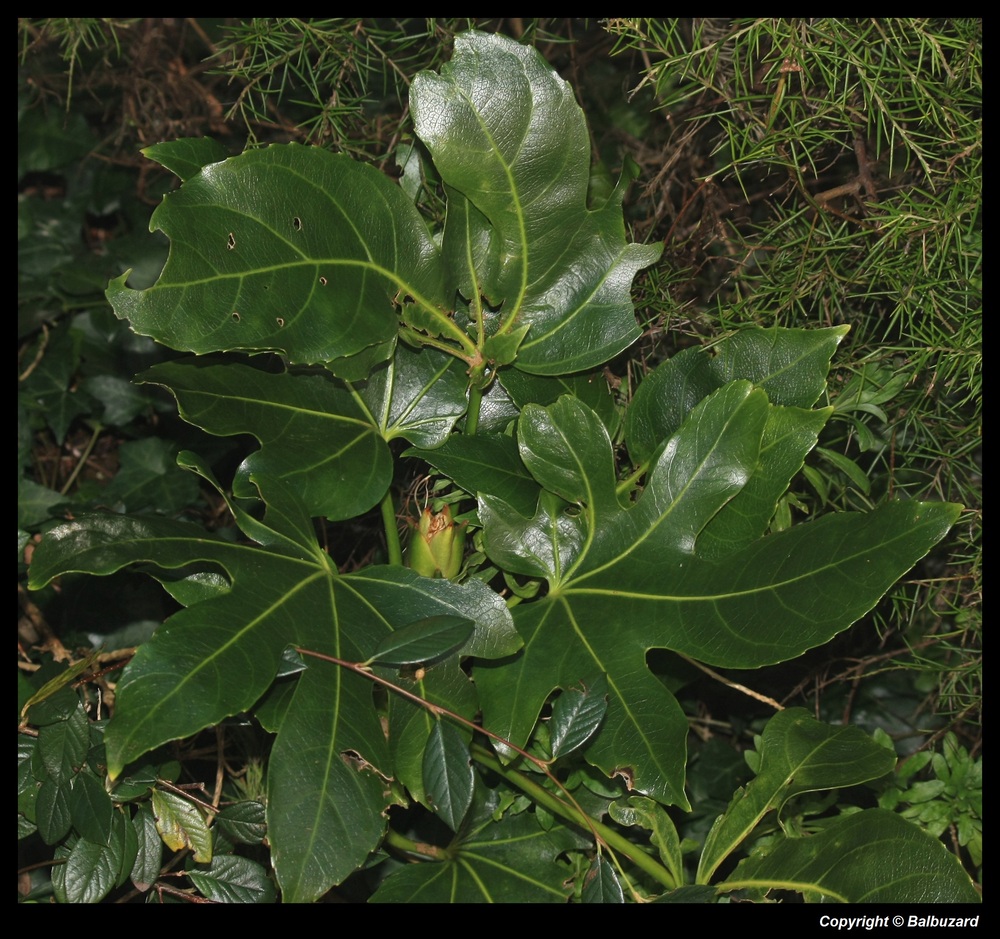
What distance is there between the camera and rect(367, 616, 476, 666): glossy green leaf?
0.79m

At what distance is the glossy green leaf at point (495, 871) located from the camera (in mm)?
870

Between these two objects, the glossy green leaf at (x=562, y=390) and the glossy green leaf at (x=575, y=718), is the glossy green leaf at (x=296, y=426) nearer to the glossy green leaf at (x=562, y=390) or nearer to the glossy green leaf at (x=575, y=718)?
the glossy green leaf at (x=562, y=390)

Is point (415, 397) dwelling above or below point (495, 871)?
above

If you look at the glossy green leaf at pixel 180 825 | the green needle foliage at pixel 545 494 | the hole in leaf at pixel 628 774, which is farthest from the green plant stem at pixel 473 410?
the glossy green leaf at pixel 180 825

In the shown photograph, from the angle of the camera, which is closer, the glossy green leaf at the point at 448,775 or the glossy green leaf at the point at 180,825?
the glossy green leaf at the point at 448,775

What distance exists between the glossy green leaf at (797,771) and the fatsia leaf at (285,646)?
28 cm

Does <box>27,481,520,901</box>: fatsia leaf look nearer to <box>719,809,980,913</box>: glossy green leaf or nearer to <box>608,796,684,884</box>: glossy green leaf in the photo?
<box>608,796,684,884</box>: glossy green leaf

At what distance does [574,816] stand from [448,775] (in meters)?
0.16

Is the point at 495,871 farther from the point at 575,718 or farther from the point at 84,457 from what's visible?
the point at 84,457

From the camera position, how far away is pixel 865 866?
846 millimetres

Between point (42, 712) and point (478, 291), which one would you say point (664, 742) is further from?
point (42, 712)

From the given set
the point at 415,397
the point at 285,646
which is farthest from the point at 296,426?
the point at 285,646

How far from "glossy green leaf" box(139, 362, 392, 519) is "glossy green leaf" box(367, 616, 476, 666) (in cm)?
15

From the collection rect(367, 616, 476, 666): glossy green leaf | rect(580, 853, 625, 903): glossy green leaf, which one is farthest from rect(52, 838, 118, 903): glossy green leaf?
rect(580, 853, 625, 903): glossy green leaf
